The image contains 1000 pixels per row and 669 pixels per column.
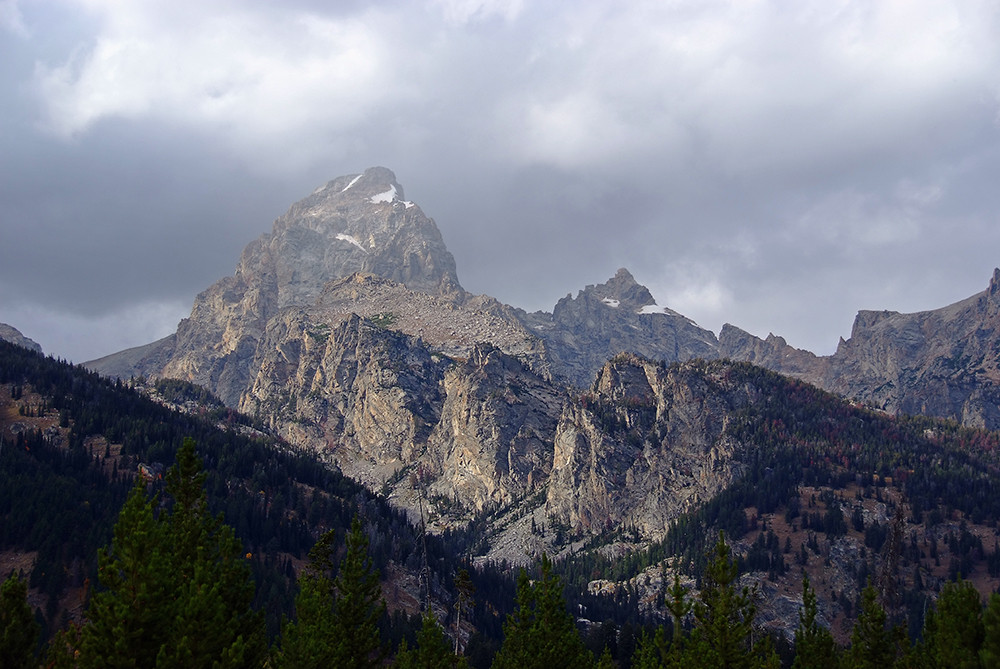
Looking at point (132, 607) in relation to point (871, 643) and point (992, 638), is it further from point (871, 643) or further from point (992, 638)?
point (871, 643)

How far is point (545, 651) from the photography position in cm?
7519

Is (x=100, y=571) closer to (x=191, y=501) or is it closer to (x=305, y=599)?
(x=191, y=501)

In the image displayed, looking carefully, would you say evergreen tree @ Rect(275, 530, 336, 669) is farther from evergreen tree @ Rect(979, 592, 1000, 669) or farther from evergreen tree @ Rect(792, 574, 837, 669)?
evergreen tree @ Rect(979, 592, 1000, 669)

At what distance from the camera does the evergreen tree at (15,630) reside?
56.6 meters

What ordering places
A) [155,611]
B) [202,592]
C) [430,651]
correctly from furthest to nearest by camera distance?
[430,651], [202,592], [155,611]

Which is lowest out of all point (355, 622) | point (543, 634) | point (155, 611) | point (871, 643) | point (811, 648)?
point (811, 648)

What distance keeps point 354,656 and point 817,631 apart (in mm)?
50750

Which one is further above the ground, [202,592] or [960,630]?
[960,630]

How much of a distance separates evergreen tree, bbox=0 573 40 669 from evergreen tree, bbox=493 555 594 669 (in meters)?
39.2

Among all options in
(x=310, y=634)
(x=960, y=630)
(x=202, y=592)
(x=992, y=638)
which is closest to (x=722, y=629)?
(x=992, y=638)

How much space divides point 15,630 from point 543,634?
41.8 m

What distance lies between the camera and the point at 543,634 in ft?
250

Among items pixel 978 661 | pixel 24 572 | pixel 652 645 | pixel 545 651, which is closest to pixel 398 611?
pixel 24 572

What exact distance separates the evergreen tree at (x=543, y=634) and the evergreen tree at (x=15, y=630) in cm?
3917
